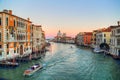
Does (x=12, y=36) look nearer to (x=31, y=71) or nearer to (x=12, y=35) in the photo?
(x=12, y=35)

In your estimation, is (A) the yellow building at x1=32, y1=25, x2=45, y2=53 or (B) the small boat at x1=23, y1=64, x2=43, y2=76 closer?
(B) the small boat at x1=23, y1=64, x2=43, y2=76

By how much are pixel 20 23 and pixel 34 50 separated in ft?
30.2

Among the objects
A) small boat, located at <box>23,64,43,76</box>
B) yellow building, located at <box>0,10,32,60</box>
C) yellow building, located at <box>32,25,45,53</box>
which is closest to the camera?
small boat, located at <box>23,64,43,76</box>

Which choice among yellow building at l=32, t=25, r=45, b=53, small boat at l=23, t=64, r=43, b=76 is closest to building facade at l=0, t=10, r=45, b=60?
yellow building at l=32, t=25, r=45, b=53

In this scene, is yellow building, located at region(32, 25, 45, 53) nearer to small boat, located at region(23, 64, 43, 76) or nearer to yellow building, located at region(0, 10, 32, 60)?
yellow building, located at region(0, 10, 32, 60)

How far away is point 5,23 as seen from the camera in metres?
22.0

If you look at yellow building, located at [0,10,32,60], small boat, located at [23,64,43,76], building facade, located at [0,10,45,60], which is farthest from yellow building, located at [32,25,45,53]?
small boat, located at [23,64,43,76]

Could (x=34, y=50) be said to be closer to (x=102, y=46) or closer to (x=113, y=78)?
(x=102, y=46)

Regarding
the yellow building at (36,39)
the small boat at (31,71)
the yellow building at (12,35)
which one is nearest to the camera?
the small boat at (31,71)

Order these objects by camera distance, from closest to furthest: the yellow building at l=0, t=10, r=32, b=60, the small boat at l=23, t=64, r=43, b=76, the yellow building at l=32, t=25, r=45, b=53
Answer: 1. the small boat at l=23, t=64, r=43, b=76
2. the yellow building at l=0, t=10, r=32, b=60
3. the yellow building at l=32, t=25, r=45, b=53

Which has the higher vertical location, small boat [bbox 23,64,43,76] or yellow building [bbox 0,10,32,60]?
yellow building [bbox 0,10,32,60]

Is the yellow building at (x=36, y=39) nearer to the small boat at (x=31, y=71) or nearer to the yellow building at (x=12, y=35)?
the yellow building at (x=12, y=35)

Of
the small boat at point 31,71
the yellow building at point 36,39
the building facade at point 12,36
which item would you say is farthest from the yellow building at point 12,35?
the small boat at point 31,71

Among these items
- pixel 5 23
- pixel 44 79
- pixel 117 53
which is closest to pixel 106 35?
pixel 117 53
